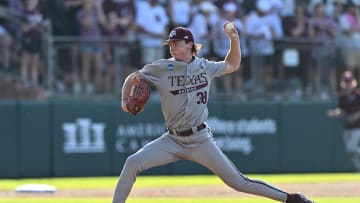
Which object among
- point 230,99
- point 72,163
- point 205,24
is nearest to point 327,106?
point 230,99

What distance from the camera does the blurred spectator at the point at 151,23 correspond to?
1694 cm

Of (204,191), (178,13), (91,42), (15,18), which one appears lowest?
(204,191)

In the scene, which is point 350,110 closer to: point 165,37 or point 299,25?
point 299,25

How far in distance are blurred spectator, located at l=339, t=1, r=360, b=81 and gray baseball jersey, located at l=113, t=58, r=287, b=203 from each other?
→ 1022 cm

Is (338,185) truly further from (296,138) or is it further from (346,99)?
(296,138)

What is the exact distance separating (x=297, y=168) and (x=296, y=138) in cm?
69

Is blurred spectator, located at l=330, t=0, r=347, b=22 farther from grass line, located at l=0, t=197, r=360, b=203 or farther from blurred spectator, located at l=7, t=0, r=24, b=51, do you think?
grass line, located at l=0, t=197, r=360, b=203

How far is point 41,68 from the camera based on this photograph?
53.1ft

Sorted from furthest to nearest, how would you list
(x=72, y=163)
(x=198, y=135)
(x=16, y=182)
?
(x=72, y=163) → (x=16, y=182) → (x=198, y=135)

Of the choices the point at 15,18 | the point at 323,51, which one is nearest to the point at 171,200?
the point at 15,18

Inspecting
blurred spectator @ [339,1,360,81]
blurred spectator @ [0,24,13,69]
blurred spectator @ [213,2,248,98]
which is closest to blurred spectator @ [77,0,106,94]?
blurred spectator @ [0,24,13,69]

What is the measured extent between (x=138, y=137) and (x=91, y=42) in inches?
99.6

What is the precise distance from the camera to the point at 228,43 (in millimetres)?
16703

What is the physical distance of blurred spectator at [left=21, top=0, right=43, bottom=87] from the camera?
16.0 meters
